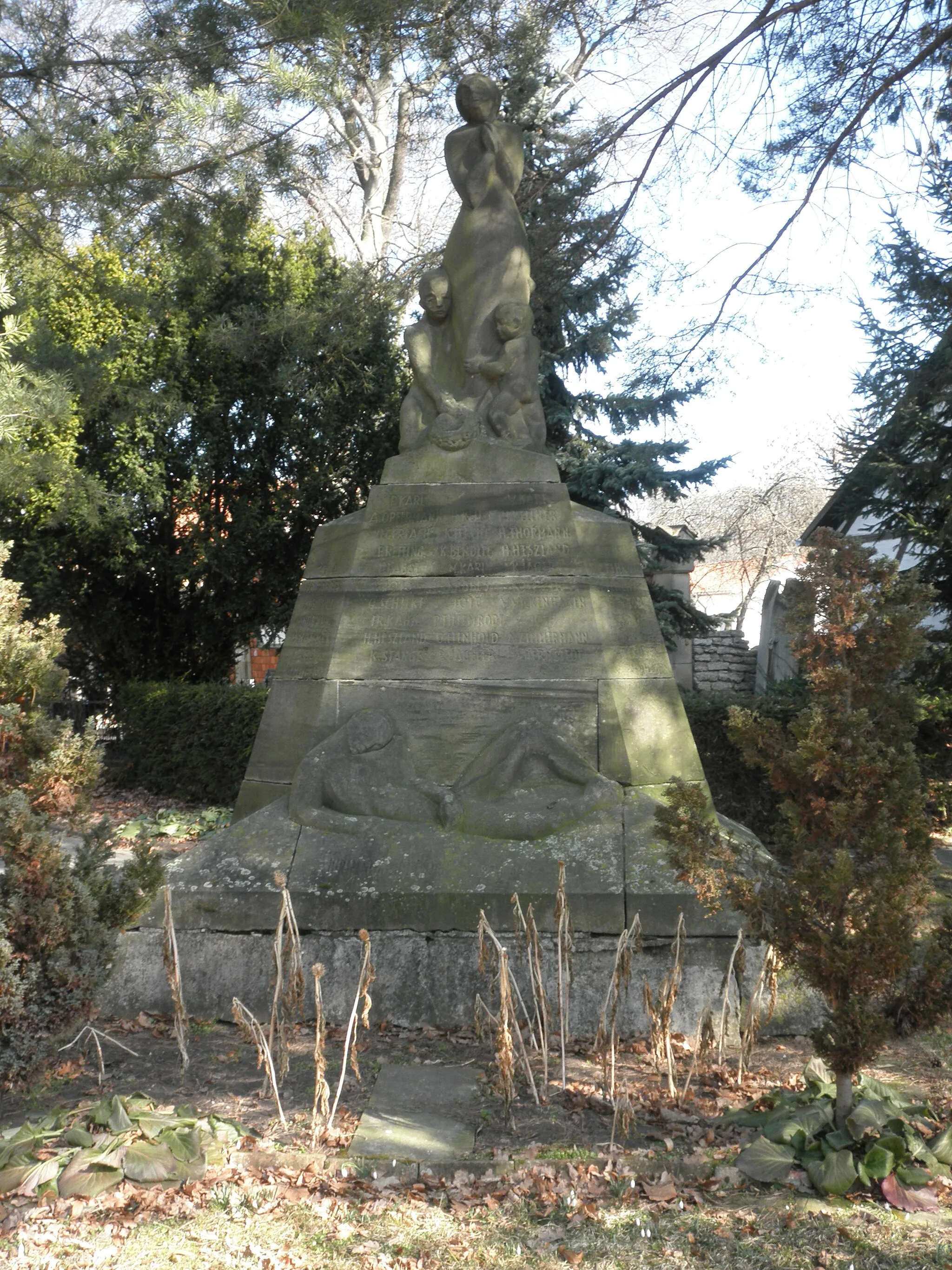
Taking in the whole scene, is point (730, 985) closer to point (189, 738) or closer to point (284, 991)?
point (284, 991)

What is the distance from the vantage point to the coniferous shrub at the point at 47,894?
136 inches

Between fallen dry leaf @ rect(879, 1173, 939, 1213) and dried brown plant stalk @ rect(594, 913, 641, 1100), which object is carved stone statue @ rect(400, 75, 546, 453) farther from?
fallen dry leaf @ rect(879, 1173, 939, 1213)

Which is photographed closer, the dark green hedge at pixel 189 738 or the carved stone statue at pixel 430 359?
the carved stone statue at pixel 430 359

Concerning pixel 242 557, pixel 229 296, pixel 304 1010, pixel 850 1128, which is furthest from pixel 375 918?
pixel 229 296

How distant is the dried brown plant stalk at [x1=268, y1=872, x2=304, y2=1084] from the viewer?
3812 mm

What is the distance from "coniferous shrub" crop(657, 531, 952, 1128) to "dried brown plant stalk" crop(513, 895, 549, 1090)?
25.2 inches

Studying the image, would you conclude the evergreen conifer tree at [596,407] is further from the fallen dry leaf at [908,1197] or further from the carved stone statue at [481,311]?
the fallen dry leaf at [908,1197]

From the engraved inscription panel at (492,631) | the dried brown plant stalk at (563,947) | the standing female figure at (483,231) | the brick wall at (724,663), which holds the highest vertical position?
the standing female figure at (483,231)

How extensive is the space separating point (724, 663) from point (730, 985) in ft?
61.6

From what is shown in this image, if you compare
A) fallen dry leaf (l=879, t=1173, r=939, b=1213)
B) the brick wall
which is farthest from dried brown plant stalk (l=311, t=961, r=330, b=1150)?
the brick wall

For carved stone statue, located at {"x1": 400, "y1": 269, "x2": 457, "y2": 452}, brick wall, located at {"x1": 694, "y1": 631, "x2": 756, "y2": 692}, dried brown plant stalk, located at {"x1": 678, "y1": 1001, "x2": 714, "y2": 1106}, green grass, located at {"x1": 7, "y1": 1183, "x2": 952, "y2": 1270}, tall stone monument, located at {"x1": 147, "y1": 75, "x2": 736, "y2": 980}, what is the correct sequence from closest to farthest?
green grass, located at {"x1": 7, "y1": 1183, "x2": 952, "y2": 1270}, dried brown plant stalk, located at {"x1": 678, "y1": 1001, "x2": 714, "y2": 1106}, tall stone monument, located at {"x1": 147, "y1": 75, "x2": 736, "y2": 980}, carved stone statue, located at {"x1": 400, "y1": 269, "x2": 457, "y2": 452}, brick wall, located at {"x1": 694, "y1": 631, "x2": 756, "y2": 692}

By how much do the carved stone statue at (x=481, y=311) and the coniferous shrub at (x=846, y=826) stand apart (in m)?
2.84

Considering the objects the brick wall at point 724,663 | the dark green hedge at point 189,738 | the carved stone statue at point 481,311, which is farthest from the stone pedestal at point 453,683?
the brick wall at point 724,663

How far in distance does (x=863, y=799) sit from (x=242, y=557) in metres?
11.6
